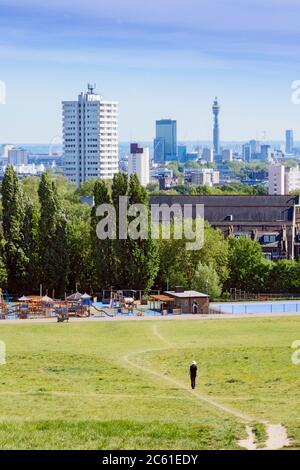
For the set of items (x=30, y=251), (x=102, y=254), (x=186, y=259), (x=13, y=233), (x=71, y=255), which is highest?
(x=13, y=233)

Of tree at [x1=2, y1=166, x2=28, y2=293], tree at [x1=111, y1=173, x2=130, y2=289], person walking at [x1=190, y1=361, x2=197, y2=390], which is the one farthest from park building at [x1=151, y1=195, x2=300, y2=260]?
person walking at [x1=190, y1=361, x2=197, y2=390]

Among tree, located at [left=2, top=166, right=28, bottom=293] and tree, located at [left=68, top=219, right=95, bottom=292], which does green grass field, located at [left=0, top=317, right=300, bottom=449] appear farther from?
tree, located at [left=68, top=219, right=95, bottom=292]

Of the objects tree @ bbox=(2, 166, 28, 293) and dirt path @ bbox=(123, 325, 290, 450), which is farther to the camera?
tree @ bbox=(2, 166, 28, 293)

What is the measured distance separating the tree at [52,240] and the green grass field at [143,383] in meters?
12.7

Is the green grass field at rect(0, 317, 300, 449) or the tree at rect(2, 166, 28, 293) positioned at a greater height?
the tree at rect(2, 166, 28, 293)

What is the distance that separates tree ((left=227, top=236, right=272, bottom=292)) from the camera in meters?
67.1

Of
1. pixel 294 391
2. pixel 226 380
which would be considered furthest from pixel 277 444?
pixel 226 380

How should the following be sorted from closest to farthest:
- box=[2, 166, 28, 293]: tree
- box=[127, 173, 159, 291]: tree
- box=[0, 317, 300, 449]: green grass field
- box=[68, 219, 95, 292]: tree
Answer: box=[0, 317, 300, 449]: green grass field, box=[127, 173, 159, 291]: tree, box=[2, 166, 28, 293]: tree, box=[68, 219, 95, 292]: tree

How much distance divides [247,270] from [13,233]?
15924mm

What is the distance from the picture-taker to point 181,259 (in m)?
65.6

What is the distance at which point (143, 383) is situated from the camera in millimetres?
33031

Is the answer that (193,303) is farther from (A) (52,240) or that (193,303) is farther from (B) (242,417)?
(B) (242,417)

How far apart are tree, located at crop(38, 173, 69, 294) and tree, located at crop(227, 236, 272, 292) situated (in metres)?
11.9

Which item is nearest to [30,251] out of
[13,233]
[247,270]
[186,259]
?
[13,233]
